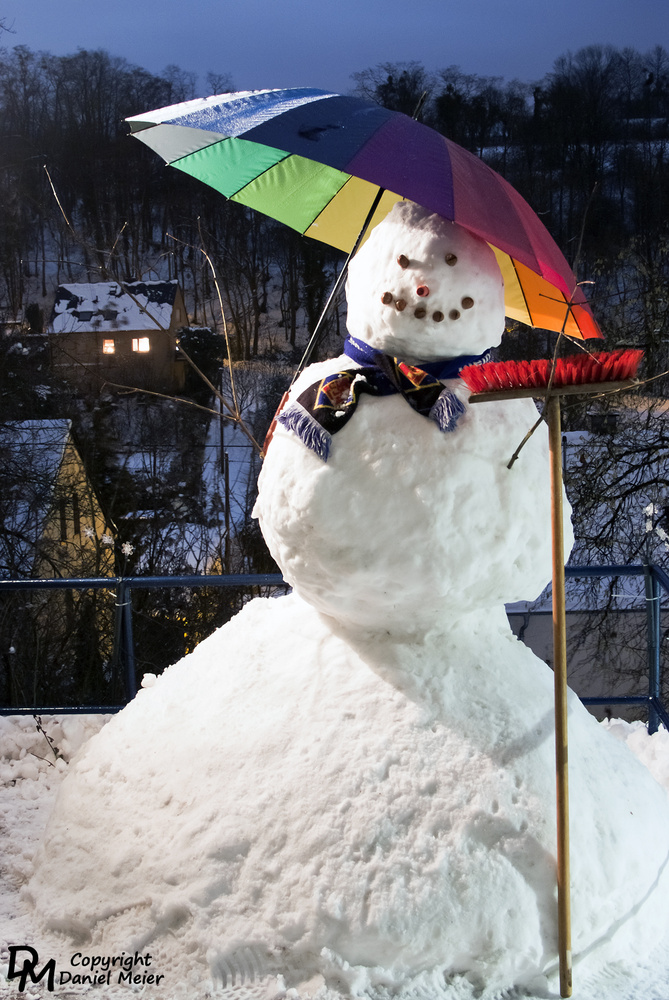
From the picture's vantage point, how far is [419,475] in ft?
6.50

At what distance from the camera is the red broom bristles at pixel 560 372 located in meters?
1.73

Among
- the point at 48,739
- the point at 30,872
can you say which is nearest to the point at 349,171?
the point at 30,872

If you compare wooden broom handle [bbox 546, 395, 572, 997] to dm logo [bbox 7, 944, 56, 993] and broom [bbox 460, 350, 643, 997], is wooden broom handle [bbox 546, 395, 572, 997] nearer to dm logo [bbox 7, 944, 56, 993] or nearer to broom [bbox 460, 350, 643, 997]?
broom [bbox 460, 350, 643, 997]

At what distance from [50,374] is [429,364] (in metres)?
5.55

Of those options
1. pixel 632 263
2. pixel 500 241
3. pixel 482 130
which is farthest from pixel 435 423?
pixel 632 263

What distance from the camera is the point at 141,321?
6.77m

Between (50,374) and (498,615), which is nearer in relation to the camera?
(498,615)

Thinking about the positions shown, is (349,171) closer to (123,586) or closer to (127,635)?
(123,586)

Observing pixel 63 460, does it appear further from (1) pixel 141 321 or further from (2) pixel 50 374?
(1) pixel 141 321

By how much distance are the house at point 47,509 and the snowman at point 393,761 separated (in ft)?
18.3

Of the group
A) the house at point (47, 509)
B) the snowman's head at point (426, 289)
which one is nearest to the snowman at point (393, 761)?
the snowman's head at point (426, 289)

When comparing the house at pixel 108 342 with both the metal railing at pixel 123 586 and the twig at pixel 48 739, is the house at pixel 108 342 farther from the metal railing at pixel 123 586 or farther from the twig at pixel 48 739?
the twig at pixel 48 739

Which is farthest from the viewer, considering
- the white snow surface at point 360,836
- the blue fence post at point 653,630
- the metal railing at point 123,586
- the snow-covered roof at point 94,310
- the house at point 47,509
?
the house at point 47,509

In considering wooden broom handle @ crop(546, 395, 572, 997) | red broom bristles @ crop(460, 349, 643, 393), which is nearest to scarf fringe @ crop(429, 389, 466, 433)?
red broom bristles @ crop(460, 349, 643, 393)
